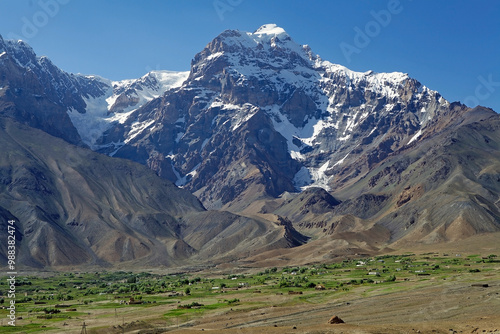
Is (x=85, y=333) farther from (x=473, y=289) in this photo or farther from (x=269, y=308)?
(x=473, y=289)

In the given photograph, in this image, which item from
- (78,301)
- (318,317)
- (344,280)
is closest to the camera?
(318,317)

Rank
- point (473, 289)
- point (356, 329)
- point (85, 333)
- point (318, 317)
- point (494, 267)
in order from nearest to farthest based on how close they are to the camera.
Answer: point (356, 329), point (85, 333), point (318, 317), point (473, 289), point (494, 267)

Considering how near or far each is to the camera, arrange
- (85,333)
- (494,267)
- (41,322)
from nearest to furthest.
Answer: (85,333) < (41,322) < (494,267)

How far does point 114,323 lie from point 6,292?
296ft

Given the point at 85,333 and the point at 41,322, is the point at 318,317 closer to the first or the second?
the point at 85,333

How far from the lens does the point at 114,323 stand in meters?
99.2

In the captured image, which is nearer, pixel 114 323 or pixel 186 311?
pixel 114 323

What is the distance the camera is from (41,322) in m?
103

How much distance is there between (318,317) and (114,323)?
105 feet

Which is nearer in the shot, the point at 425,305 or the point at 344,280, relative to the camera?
the point at 425,305

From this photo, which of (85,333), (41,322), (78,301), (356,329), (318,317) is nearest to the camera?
(356,329)

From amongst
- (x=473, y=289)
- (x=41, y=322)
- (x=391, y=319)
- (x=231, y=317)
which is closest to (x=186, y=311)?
(x=231, y=317)

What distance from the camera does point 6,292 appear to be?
176 metres

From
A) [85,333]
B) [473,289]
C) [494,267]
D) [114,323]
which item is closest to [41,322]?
[114,323]
